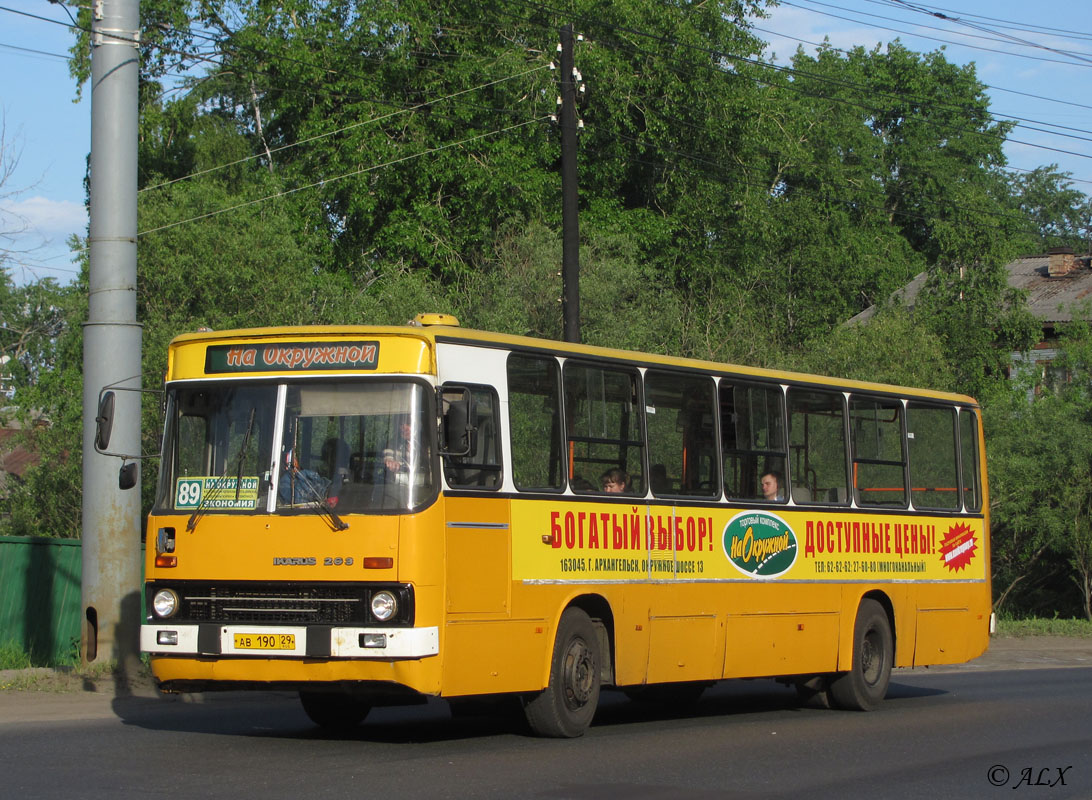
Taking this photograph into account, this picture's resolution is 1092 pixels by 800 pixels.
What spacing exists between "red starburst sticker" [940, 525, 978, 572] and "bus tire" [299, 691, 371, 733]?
761cm

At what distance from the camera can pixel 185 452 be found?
1109 cm

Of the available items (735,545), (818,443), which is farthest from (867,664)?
(735,545)

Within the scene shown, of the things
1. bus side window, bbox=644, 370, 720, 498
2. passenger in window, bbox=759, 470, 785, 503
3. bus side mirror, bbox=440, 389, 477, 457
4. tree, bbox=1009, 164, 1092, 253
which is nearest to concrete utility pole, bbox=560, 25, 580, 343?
passenger in window, bbox=759, 470, 785, 503

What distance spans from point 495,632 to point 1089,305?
3803 centimetres

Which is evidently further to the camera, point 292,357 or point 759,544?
point 759,544

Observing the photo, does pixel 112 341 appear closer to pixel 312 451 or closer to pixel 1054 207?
pixel 312 451

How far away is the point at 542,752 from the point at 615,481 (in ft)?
8.49

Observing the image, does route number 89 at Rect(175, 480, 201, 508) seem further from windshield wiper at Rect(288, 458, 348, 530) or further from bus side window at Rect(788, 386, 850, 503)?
bus side window at Rect(788, 386, 850, 503)

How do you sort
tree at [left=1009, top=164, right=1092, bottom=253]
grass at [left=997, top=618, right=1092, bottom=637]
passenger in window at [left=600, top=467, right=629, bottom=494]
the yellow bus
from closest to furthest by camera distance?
1. the yellow bus
2. passenger in window at [left=600, top=467, right=629, bottom=494]
3. grass at [left=997, top=618, right=1092, bottom=637]
4. tree at [left=1009, top=164, right=1092, bottom=253]

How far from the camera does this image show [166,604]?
1081 centimetres

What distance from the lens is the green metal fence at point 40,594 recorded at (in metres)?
21.2

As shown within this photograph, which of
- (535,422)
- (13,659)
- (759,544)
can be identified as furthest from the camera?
(13,659)

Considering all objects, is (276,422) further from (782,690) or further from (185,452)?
(782,690)

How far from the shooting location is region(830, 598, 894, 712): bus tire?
50.6ft
